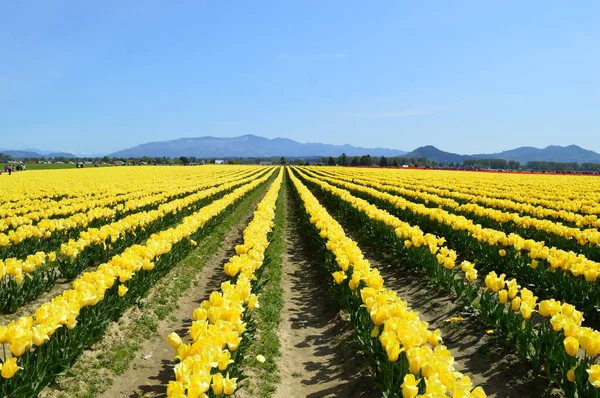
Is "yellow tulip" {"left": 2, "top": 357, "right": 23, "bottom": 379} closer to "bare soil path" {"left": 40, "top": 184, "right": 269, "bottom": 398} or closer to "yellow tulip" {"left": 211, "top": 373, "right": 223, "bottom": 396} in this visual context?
"bare soil path" {"left": 40, "top": 184, "right": 269, "bottom": 398}

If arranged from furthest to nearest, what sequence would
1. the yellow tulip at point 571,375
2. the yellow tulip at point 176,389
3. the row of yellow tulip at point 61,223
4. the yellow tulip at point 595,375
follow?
the row of yellow tulip at point 61,223 < the yellow tulip at point 571,375 < the yellow tulip at point 595,375 < the yellow tulip at point 176,389

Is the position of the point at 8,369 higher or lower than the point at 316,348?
higher

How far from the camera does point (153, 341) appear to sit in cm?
613

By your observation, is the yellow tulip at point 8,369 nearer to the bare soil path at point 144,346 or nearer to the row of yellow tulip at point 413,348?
the bare soil path at point 144,346

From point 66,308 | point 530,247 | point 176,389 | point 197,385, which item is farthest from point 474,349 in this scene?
point 66,308

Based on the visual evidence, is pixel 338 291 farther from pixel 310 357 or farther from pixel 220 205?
pixel 220 205

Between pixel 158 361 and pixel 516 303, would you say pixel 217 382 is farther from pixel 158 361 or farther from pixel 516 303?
pixel 516 303

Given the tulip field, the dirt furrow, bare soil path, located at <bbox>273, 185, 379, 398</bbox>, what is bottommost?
bare soil path, located at <bbox>273, 185, 379, 398</bbox>

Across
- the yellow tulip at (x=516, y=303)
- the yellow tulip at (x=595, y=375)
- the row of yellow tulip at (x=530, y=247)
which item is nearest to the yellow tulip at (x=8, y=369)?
the yellow tulip at (x=595, y=375)

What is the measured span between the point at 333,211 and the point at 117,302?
49.5 feet

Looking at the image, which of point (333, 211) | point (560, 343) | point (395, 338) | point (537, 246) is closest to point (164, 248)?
point (395, 338)

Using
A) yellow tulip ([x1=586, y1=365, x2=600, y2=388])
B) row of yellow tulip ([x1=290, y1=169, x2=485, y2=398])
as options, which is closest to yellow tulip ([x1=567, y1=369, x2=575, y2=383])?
yellow tulip ([x1=586, y1=365, x2=600, y2=388])

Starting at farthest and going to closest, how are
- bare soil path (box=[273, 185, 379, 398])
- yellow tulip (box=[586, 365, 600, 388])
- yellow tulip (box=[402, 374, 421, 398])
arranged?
1. bare soil path (box=[273, 185, 379, 398])
2. yellow tulip (box=[586, 365, 600, 388])
3. yellow tulip (box=[402, 374, 421, 398])

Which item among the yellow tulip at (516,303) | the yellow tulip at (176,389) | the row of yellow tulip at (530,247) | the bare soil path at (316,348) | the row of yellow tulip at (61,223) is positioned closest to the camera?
the yellow tulip at (176,389)
